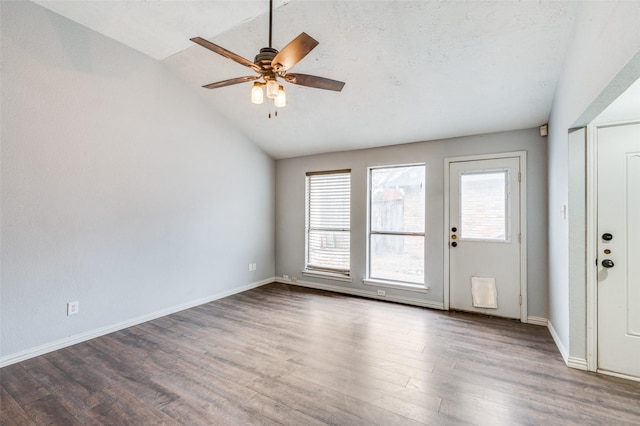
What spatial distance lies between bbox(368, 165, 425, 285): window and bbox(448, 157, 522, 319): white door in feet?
1.55

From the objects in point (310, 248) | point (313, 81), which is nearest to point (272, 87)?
point (313, 81)

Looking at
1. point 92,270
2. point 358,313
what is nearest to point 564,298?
point 358,313

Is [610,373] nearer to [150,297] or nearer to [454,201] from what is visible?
[454,201]

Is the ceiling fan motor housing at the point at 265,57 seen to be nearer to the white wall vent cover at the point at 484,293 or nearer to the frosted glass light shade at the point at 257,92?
the frosted glass light shade at the point at 257,92

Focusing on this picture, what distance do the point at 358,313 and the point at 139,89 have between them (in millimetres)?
3929

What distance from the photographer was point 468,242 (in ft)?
12.7

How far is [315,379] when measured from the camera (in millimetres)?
2309

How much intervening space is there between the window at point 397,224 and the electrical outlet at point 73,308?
3739 mm

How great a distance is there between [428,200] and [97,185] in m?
4.10

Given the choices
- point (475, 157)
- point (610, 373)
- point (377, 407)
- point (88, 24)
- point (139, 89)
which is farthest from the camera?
point (475, 157)

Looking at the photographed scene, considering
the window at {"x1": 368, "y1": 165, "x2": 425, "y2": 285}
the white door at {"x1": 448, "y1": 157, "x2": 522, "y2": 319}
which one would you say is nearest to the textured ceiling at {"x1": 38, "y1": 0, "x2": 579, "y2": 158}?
the white door at {"x1": 448, "y1": 157, "x2": 522, "y2": 319}

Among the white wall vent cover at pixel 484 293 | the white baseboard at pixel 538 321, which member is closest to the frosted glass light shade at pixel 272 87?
the white wall vent cover at pixel 484 293

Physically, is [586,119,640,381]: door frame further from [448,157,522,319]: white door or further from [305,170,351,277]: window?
[305,170,351,277]: window

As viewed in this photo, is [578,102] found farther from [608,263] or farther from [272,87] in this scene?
[272,87]
